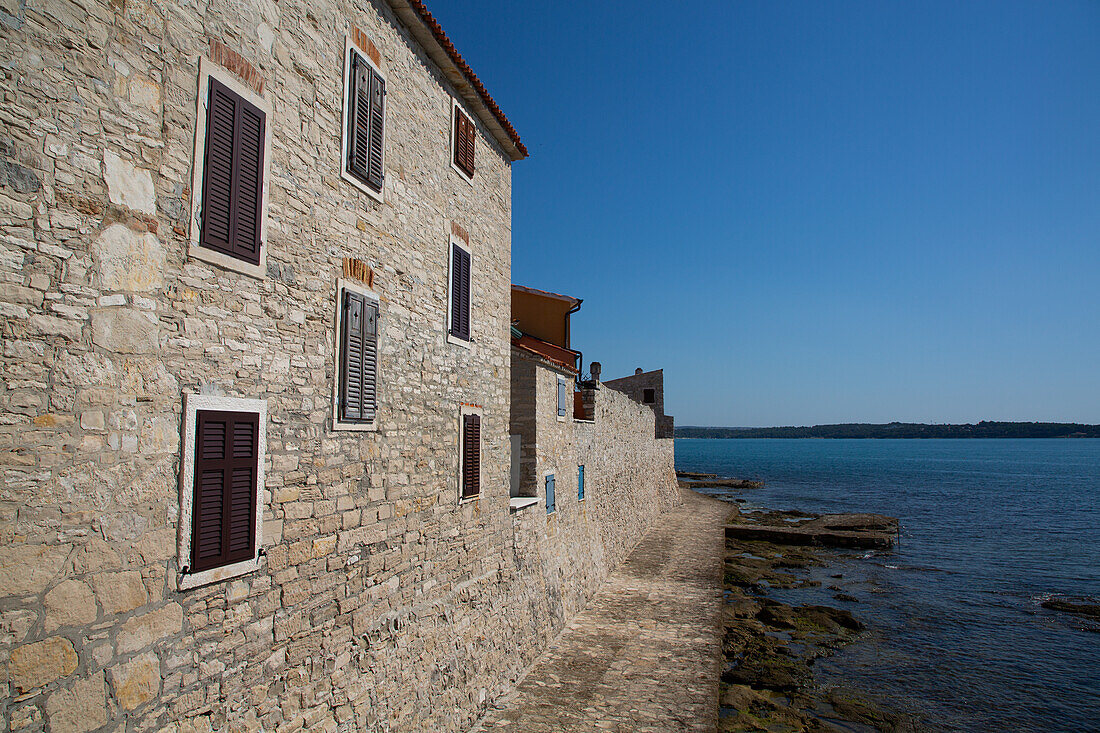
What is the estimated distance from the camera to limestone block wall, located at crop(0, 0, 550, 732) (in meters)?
4.36

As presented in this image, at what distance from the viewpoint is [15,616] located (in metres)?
4.15

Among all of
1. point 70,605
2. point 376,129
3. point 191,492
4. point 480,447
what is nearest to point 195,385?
point 191,492

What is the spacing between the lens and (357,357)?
24.9 feet

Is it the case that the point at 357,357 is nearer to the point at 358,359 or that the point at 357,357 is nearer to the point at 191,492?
the point at 358,359

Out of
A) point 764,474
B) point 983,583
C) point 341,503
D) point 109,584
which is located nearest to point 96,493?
point 109,584

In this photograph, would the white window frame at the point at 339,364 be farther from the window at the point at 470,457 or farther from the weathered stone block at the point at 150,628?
the window at the point at 470,457

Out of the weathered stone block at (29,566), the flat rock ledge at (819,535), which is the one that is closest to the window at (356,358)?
the weathered stone block at (29,566)

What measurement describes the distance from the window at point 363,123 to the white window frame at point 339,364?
129 cm

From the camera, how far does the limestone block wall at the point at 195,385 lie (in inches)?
171

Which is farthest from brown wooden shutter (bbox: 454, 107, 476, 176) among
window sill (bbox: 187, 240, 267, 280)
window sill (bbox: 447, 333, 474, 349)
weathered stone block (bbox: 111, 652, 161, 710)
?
weathered stone block (bbox: 111, 652, 161, 710)

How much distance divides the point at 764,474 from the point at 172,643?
9500 cm

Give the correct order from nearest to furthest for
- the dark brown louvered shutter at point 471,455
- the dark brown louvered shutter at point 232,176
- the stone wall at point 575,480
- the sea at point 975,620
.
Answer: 1. the dark brown louvered shutter at point 232,176
2. the dark brown louvered shutter at point 471,455
3. the stone wall at point 575,480
4. the sea at point 975,620

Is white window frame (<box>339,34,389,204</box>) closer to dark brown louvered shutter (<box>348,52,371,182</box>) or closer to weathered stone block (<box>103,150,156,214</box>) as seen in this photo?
dark brown louvered shutter (<box>348,52,371,182</box>)

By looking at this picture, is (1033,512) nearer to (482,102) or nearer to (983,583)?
(983,583)
